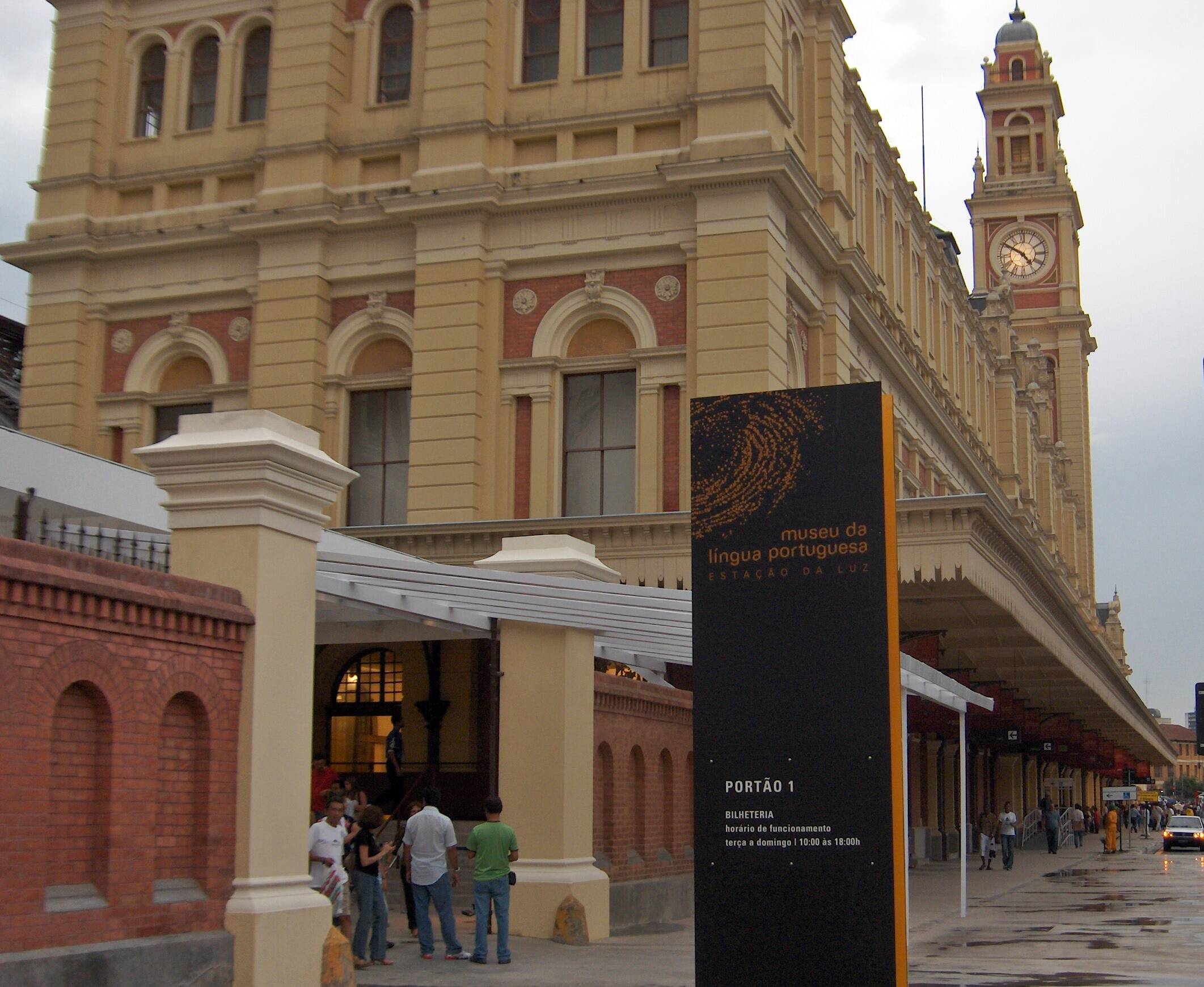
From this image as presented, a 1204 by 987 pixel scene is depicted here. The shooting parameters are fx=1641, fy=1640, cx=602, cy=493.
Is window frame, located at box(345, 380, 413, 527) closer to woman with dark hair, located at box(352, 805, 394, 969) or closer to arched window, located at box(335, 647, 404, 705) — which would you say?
A: arched window, located at box(335, 647, 404, 705)

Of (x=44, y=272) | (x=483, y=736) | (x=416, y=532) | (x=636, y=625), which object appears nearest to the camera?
(x=636, y=625)

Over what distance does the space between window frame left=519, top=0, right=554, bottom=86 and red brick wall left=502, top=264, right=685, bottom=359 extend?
364 cm

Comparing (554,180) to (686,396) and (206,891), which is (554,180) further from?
(206,891)

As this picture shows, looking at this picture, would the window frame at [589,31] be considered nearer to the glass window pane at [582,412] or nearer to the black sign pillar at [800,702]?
the glass window pane at [582,412]

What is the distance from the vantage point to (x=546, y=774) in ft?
54.6

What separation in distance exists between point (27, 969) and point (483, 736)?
14583 mm

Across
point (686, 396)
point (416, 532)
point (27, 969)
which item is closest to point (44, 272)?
point (416, 532)

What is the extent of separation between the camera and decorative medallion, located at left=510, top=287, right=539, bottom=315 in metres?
27.5

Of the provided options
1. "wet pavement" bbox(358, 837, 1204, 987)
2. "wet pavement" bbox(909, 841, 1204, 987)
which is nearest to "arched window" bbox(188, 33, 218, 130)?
"wet pavement" bbox(358, 837, 1204, 987)

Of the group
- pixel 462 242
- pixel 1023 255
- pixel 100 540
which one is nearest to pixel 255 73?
pixel 462 242

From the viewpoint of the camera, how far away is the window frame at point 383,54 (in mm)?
29172

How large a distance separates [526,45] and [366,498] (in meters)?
8.37

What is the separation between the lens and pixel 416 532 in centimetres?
2594

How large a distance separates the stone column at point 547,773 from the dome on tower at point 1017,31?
290 ft
